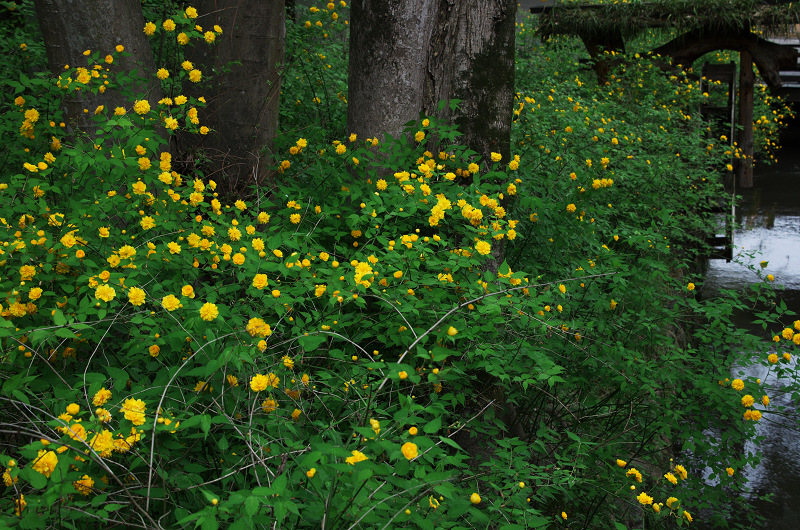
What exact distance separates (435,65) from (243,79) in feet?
4.67

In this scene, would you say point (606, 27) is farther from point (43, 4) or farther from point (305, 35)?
point (43, 4)

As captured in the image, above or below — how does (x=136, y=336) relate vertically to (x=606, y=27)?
below

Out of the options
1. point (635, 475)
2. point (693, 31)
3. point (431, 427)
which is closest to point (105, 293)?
point (431, 427)

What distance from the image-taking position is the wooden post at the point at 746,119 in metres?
9.88

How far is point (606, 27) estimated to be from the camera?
9.82 m

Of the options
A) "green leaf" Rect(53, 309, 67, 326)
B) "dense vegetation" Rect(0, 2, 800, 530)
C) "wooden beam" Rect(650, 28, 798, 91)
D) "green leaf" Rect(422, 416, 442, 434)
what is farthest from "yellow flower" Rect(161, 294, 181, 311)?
"wooden beam" Rect(650, 28, 798, 91)

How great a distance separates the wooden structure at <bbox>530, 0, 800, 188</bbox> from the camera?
9.41 meters

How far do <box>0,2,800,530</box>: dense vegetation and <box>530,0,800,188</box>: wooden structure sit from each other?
6878 millimetres

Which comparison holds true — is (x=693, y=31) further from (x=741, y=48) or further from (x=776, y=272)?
(x=776, y=272)

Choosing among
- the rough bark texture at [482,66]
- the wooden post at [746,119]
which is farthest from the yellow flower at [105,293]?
the wooden post at [746,119]

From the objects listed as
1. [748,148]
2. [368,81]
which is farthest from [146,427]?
[748,148]

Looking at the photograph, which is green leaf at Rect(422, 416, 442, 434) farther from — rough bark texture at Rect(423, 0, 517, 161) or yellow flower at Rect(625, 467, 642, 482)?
rough bark texture at Rect(423, 0, 517, 161)

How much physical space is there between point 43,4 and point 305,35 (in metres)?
3.41

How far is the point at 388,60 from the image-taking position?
3426 millimetres
